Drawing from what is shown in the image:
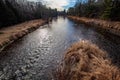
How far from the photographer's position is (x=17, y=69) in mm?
13508

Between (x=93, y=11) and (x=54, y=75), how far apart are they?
58412 millimetres

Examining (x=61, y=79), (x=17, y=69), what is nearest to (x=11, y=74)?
(x=17, y=69)

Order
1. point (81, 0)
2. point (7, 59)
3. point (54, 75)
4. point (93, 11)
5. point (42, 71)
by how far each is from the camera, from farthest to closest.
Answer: point (81, 0) → point (93, 11) → point (7, 59) → point (42, 71) → point (54, 75)

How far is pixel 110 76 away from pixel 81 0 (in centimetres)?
9754

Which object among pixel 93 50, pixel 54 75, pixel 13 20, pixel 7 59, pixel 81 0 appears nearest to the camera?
pixel 54 75

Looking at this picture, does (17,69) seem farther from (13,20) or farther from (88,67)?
(13,20)

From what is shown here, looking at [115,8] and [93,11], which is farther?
[93,11]

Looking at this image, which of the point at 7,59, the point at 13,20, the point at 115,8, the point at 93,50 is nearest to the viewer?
the point at 93,50

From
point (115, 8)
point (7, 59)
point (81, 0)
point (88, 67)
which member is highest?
point (81, 0)

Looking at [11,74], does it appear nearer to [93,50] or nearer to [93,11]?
[93,50]

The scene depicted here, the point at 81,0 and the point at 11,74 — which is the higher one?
the point at 81,0

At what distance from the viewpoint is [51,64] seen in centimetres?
1447

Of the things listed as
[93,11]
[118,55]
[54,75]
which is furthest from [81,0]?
[54,75]

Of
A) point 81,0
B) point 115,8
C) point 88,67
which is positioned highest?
point 81,0
